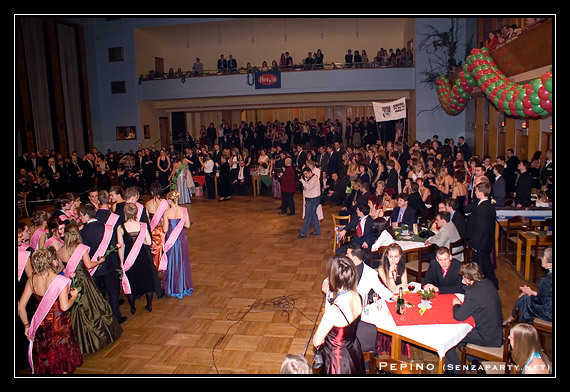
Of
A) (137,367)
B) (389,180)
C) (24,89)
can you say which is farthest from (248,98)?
(137,367)

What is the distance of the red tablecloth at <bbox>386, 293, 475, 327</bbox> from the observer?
406 cm

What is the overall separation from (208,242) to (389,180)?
3908 millimetres

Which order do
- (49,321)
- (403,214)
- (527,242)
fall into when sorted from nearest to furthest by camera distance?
(49,321), (527,242), (403,214)

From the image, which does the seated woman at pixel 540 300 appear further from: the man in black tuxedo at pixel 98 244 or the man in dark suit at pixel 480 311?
the man in black tuxedo at pixel 98 244

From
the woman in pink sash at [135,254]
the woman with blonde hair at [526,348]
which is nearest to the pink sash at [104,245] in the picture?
the woman in pink sash at [135,254]

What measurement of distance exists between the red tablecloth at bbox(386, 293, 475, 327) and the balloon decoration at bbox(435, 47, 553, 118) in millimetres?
3371

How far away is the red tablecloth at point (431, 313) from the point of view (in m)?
4.06

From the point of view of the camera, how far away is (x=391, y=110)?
13.2 m

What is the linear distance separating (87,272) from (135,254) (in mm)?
757

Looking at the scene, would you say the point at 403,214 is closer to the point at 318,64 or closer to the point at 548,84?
the point at 548,84

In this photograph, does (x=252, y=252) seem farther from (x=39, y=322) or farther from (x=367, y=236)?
(x=39, y=322)

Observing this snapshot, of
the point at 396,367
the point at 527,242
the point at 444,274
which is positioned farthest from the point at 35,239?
the point at 527,242

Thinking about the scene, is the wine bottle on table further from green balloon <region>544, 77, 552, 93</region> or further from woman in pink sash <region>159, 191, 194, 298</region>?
green balloon <region>544, 77, 552, 93</region>

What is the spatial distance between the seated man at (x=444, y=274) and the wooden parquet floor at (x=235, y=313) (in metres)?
0.71
